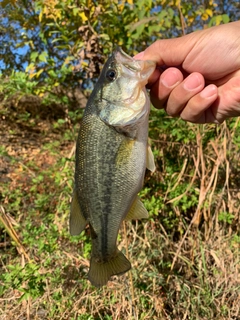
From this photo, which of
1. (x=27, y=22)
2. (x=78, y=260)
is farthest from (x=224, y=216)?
(x=27, y=22)

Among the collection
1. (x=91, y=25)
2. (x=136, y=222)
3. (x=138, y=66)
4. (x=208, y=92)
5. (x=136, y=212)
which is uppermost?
(x=91, y=25)

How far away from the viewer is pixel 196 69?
2119 millimetres

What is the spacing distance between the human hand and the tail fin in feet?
3.09

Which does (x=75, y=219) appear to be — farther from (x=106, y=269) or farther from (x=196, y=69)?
(x=196, y=69)

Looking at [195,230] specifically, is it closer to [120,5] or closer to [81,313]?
[81,313]

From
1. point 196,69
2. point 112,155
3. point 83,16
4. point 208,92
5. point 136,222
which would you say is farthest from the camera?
point 83,16

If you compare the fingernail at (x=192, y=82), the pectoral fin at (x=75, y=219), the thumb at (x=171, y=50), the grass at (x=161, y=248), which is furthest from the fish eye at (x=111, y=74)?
the grass at (x=161, y=248)

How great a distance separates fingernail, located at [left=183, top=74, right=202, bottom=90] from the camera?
199cm

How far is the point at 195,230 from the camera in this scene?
3.55 meters

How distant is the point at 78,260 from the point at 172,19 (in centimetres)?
296

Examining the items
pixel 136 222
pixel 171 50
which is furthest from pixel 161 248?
pixel 171 50

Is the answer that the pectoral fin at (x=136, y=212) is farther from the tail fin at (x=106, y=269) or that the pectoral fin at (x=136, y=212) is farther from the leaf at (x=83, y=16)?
the leaf at (x=83, y=16)

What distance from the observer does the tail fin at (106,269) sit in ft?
6.05

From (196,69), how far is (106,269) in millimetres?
1260
